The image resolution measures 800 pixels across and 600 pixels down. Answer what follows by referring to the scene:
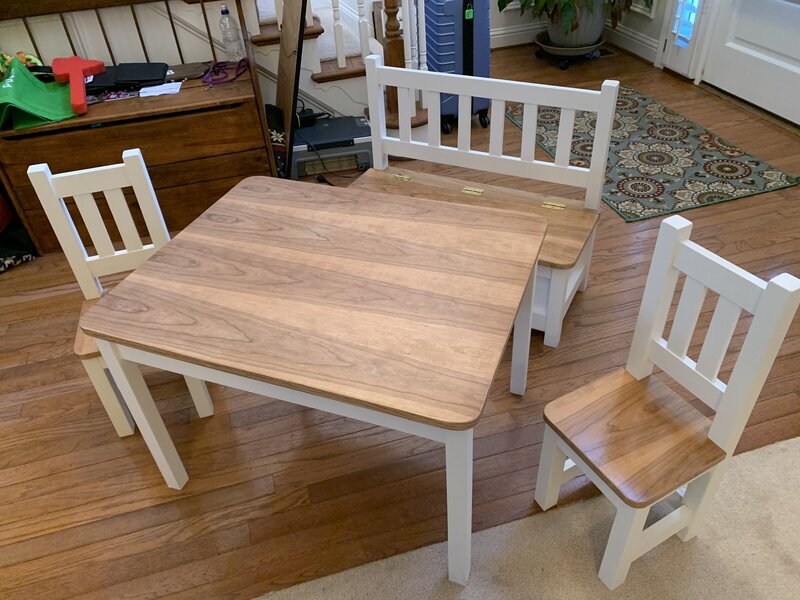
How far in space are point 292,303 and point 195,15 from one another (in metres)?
2.24

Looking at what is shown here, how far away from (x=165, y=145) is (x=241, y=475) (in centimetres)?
158

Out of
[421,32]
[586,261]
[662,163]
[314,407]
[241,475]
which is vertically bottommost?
[241,475]

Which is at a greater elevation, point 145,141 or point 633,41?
point 145,141

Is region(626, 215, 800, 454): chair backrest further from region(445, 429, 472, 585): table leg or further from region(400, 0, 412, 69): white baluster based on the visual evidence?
region(400, 0, 412, 69): white baluster

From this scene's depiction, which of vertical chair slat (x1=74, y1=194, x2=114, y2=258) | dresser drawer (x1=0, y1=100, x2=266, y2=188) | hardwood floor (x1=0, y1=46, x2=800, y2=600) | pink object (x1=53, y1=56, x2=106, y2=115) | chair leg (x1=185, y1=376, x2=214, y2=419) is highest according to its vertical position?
pink object (x1=53, y1=56, x2=106, y2=115)

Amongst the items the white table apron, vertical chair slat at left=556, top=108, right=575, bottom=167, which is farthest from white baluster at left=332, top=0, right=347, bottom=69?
the white table apron

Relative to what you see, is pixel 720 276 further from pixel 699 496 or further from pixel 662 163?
pixel 662 163

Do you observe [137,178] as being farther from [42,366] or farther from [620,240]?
[620,240]

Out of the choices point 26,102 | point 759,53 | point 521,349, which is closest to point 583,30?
point 759,53

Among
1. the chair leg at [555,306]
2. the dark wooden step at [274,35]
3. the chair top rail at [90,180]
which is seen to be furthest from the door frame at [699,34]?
the chair top rail at [90,180]

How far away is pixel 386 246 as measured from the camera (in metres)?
1.43

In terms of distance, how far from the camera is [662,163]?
307cm

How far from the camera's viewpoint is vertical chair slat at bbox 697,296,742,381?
1.18m

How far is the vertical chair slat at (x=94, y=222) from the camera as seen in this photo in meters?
1.63
